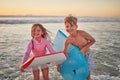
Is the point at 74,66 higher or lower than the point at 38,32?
lower

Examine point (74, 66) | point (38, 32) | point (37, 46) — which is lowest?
point (74, 66)

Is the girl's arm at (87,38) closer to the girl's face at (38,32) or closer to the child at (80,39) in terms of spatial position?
the child at (80,39)

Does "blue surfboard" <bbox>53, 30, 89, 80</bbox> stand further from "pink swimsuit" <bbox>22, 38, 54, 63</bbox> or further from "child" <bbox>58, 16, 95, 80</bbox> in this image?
"pink swimsuit" <bbox>22, 38, 54, 63</bbox>

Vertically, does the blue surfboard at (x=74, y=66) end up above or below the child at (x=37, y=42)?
below

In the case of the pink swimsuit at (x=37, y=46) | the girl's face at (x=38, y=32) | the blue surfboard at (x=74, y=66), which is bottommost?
the blue surfboard at (x=74, y=66)

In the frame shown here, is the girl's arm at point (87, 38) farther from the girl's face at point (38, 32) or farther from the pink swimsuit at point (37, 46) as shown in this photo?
the girl's face at point (38, 32)

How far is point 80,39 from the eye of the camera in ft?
10.2

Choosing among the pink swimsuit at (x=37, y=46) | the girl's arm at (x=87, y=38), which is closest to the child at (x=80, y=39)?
the girl's arm at (x=87, y=38)

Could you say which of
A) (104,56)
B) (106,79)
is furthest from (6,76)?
(104,56)

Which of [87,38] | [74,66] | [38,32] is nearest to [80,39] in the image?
[87,38]

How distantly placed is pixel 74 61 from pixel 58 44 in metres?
0.49

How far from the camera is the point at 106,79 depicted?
4418mm

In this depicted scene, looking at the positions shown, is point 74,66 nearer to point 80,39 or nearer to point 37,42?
point 80,39

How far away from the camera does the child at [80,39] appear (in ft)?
10.0
